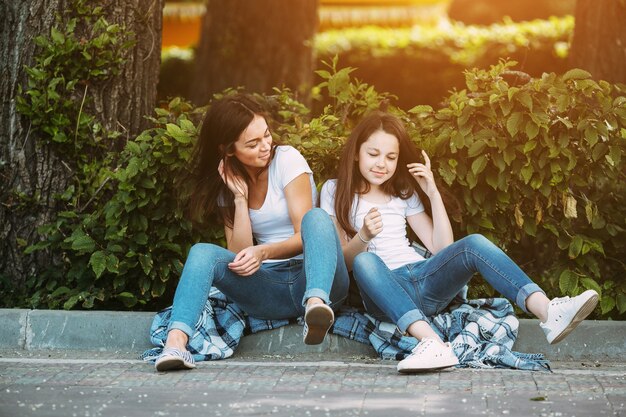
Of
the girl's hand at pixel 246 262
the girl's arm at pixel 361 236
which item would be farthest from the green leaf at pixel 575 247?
the girl's hand at pixel 246 262

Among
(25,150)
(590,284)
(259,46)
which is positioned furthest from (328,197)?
(259,46)

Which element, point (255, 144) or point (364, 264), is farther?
point (255, 144)

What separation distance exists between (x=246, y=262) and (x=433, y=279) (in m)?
0.91

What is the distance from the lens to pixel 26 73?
20.8 feet

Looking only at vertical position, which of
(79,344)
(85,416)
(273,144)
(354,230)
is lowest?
(79,344)

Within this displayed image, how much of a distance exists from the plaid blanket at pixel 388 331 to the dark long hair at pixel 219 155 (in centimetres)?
44

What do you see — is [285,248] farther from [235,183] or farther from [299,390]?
[299,390]

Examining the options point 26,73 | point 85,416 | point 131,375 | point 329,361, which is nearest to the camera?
point 85,416

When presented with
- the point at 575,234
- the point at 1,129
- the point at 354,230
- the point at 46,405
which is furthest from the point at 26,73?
the point at 575,234

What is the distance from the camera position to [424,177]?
5480 millimetres

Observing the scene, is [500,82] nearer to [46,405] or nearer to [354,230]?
[354,230]

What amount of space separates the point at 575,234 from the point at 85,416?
2.99m

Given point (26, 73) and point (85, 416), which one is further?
point (26, 73)

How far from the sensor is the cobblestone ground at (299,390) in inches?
161
